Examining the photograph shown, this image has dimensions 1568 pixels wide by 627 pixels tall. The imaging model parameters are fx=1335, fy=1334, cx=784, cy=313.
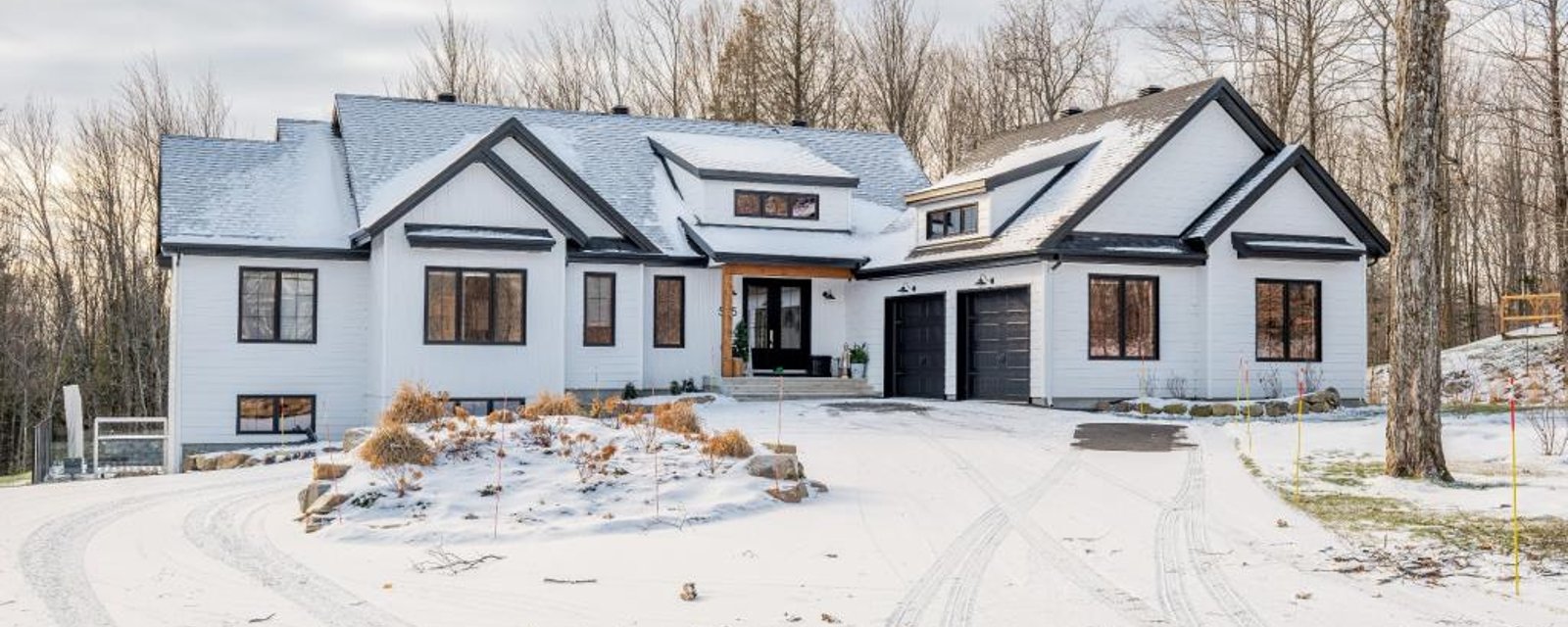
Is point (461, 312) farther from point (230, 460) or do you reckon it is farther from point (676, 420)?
point (676, 420)

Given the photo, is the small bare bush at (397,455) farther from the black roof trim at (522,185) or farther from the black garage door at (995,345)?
the black garage door at (995,345)

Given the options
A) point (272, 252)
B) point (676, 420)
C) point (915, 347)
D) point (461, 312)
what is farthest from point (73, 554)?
point (915, 347)

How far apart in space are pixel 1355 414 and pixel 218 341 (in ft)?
62.9

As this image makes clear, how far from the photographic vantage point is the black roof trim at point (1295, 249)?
2327 cm

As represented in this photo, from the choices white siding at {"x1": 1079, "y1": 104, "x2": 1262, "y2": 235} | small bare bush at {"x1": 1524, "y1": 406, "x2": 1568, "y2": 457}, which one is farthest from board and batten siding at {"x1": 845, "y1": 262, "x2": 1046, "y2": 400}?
small bare bush at {"x1": 1524, "y1": 406, "x2": 1568, "y2": 457}

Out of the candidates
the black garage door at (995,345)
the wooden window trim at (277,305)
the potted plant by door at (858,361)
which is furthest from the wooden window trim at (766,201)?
the wooden window trim at (277,305)

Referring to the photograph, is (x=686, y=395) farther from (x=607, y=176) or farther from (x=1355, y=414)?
(x=1355, y=414)

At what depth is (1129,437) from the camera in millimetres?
18438

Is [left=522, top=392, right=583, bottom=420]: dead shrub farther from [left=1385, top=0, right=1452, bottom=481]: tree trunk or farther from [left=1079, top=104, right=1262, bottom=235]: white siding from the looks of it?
[left=1079, top=104, right=1262, bottom=235]: white siding

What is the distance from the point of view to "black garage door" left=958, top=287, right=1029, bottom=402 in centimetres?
2344

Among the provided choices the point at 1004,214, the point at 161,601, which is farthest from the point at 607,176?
the point at 161,601

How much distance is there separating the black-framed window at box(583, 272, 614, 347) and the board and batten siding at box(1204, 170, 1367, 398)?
10766mm

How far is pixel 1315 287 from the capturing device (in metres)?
24.3

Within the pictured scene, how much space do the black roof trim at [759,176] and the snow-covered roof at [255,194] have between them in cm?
674
